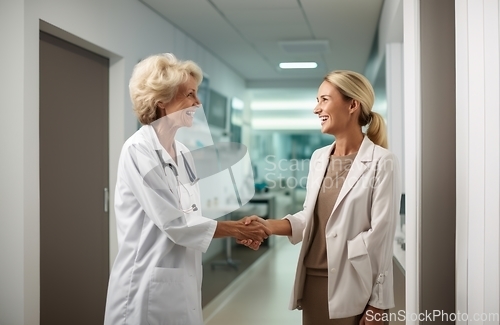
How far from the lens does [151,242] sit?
1.71 meters

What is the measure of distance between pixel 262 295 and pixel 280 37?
202 cm

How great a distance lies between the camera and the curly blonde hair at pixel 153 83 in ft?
5.89

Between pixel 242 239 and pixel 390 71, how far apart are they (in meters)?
2.07

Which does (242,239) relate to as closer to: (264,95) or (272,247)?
(264,95)

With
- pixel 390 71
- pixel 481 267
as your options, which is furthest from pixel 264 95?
pixel 481 267

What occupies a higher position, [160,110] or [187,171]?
[160,110]

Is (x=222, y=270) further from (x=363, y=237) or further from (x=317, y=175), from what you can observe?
(x=363, y=237)

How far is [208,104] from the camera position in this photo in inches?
189

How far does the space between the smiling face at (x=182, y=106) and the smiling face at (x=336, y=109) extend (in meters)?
0.47

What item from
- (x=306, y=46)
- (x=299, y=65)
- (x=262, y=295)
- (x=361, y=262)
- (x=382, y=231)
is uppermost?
(x=306, y=46)

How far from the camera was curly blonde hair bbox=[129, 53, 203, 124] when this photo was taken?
5.89ft

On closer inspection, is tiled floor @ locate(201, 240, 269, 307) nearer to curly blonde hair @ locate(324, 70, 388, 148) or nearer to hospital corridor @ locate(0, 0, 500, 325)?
hospital corridor @ locate(0, 0, 500, 325)

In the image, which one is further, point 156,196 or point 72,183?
point 72,183

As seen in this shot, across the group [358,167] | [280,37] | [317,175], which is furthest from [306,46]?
[358,167]
